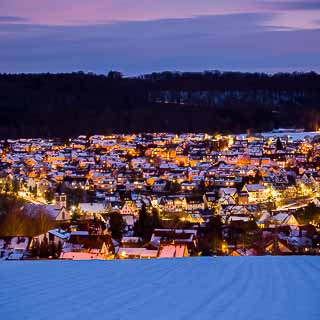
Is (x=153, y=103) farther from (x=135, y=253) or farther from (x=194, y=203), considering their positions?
(x=135, y=253)

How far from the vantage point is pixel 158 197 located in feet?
59.4

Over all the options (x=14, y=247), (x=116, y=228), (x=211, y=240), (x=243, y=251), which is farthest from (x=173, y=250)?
(x=116, y=228)

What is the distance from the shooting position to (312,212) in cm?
1251

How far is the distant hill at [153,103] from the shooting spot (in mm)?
44438

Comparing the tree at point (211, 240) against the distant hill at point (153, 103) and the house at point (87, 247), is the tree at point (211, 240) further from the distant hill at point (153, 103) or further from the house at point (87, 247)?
the distant hill at point (153, 103)

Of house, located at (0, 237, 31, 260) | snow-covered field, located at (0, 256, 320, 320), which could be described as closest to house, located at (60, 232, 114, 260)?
house, located at (0, 237, 31, 260)

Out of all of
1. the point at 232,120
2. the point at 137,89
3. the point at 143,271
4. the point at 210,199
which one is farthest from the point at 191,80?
the point at 143,271

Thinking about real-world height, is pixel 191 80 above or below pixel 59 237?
above

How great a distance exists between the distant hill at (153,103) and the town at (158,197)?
3.58m

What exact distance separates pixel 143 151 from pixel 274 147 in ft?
21.2

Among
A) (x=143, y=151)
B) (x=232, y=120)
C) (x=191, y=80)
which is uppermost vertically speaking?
(x=191, y=80)

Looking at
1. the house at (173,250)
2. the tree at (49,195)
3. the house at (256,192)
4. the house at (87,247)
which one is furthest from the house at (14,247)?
the house at (256,192)

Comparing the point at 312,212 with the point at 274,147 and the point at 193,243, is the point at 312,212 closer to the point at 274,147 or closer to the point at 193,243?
the point at 193,243

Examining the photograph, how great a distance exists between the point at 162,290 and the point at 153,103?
47.3 meters
